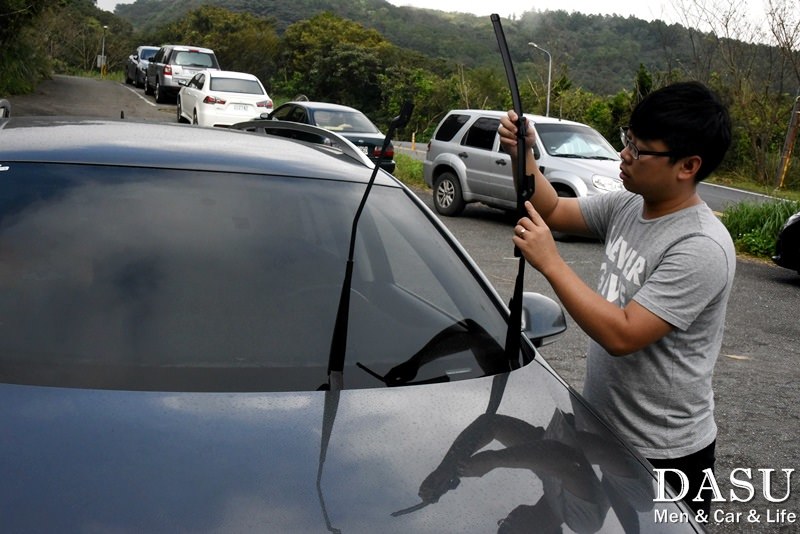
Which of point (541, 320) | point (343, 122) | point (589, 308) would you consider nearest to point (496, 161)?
point (343, 122)

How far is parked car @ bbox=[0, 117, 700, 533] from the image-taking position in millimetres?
1934

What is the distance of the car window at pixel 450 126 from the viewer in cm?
1520

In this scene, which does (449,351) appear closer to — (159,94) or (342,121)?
(342,121)

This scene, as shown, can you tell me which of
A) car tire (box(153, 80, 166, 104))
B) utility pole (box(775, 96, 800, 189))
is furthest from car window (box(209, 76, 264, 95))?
utility pole (box(775, 96, 800, 189))

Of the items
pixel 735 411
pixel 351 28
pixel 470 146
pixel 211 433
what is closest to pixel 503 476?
pixel 211 433

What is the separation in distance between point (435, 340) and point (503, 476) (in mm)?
739

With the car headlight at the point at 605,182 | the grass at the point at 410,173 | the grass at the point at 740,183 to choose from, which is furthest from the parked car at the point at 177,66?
the car headlight at the point at 605,182

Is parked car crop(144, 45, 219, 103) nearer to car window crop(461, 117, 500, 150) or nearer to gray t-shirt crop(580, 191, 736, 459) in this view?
car window crop(461, 117, 500, 150)

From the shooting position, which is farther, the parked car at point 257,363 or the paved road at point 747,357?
the paved road at point 747,357

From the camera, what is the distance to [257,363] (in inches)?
99.3

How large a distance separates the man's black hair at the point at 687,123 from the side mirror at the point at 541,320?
0.77 meters

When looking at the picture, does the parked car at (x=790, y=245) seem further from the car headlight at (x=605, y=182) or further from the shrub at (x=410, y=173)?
the shrub at (x=410, y=173)

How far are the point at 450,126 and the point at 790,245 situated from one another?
6062mm

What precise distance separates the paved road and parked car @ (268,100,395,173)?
6.82ft
